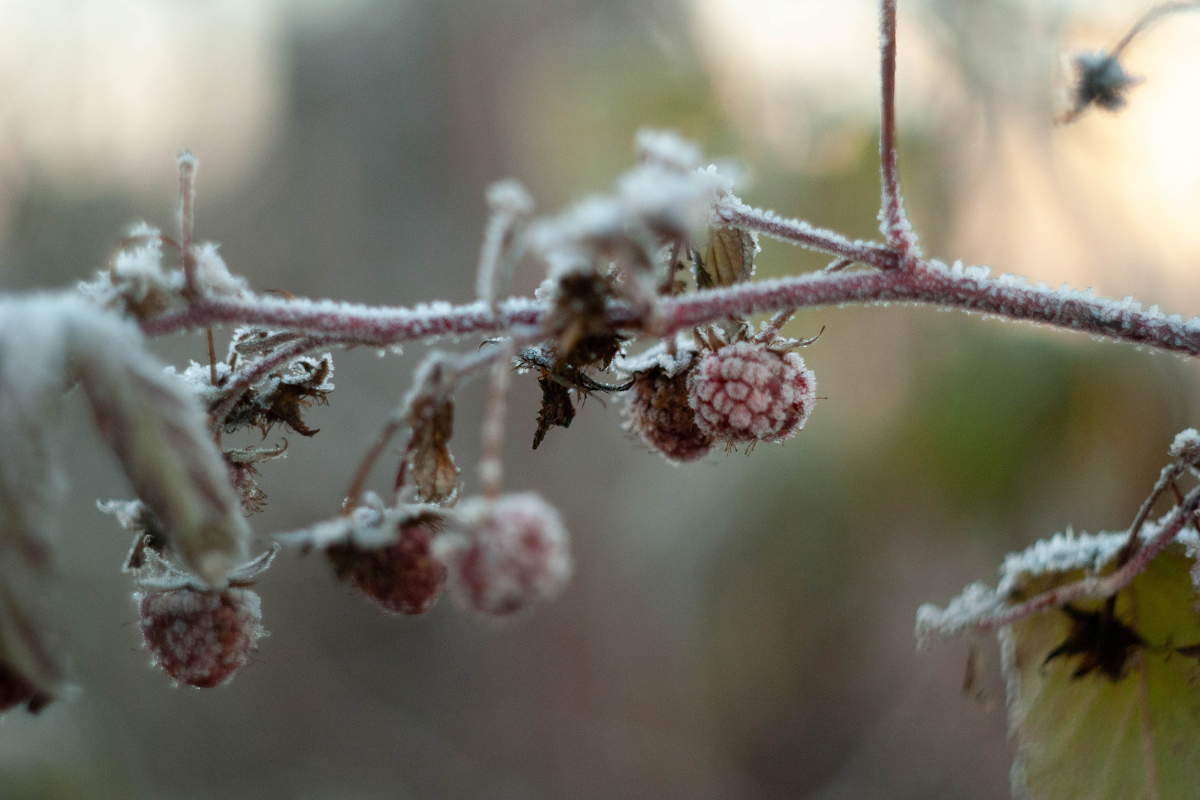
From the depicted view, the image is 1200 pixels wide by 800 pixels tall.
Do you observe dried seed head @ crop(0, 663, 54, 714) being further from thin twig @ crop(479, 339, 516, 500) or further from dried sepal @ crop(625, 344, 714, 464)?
dried sepal @ crop(625, 344, 714, 464)

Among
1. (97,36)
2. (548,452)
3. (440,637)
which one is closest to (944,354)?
(548,452)

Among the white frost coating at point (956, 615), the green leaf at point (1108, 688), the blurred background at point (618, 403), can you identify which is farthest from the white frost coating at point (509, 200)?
the blurred background at point (618, 403)

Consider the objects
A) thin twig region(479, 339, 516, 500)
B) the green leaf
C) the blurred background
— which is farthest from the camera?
the blurred background

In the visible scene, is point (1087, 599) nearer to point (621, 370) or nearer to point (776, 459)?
point (621, 370)

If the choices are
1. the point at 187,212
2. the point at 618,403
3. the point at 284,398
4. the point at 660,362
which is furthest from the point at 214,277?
the point at 618,403

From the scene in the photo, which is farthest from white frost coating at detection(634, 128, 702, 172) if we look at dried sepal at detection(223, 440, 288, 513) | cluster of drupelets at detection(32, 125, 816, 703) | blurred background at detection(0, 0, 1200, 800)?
blurred background at detection(0, 0, 1200, 800)

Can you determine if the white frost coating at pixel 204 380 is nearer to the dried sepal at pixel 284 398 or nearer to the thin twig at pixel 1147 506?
the dried sepal at pixel 284 398
